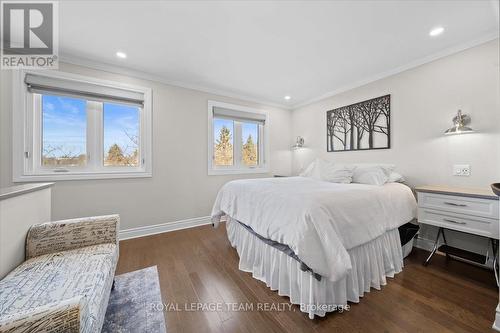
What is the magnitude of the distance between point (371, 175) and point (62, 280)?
9.58 feet

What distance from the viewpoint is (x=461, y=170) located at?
85.1 inches

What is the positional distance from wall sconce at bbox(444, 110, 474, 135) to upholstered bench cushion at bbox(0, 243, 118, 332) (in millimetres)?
3321

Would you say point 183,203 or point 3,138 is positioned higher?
point 3,138

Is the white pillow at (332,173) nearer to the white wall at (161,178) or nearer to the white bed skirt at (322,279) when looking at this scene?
the white bed skirt at (322,279)

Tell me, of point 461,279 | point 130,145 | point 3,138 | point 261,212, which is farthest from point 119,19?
point 461,279

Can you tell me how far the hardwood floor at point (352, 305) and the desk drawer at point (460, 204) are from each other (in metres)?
0.64

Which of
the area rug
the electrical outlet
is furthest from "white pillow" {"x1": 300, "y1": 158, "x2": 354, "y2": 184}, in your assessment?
the area rug

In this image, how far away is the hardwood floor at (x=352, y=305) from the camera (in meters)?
1.29

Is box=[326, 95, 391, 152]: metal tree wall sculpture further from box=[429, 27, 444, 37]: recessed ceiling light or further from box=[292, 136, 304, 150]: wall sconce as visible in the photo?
box=[429, 27, 444, 37]: recessed ceiling light

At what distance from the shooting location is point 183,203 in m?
3.22

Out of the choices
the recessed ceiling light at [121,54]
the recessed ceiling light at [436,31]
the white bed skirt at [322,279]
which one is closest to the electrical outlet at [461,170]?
the white bed skirt at [322,279]

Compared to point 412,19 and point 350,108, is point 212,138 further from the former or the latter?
point 412,19

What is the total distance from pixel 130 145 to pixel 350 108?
12.0 ft

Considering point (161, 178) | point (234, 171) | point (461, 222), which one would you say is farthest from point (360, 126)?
point (161, 178)
